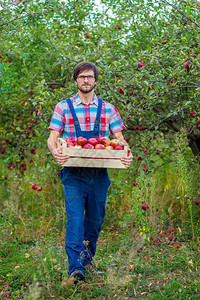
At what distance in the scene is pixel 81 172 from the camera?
314 centimetres

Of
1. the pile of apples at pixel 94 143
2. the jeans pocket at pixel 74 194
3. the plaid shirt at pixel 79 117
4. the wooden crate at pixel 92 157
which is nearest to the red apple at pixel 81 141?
the pile of apples at pixel 94 143

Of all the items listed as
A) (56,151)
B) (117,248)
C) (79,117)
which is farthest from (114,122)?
(117,248)

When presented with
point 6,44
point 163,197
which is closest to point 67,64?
point 6,44

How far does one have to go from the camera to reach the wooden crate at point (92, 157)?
2910 mm

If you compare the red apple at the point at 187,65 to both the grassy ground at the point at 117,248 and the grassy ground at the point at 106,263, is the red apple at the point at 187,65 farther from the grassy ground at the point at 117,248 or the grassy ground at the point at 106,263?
the grassy ground at the point at 106,263

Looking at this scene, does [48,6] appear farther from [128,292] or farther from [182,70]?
[128,292]

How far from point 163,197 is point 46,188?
153 cm

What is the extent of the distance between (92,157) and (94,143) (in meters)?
0.13

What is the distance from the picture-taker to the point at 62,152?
294cm

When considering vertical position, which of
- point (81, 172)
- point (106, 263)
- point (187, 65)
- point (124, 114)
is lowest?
point (106, 263)

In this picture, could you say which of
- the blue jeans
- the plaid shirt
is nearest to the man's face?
the plaid shirt

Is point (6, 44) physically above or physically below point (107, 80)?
above

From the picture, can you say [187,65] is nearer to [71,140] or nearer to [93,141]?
[93,141]

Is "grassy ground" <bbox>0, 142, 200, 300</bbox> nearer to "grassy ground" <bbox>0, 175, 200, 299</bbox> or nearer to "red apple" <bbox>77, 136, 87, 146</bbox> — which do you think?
"grassy ground" <bbox>0, 175, 200, 299</bbox>
